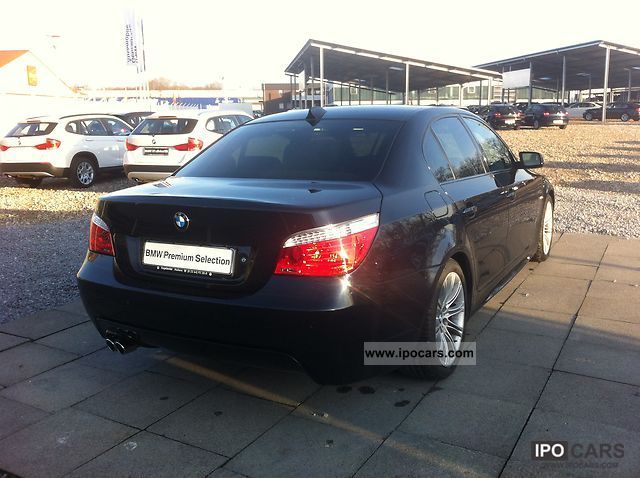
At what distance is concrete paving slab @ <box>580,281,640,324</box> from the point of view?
438cm

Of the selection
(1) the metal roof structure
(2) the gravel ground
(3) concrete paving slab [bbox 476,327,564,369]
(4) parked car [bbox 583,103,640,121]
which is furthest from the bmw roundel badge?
(4) parked car [bbox 583,103,640,121]

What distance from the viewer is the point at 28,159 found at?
12.5m

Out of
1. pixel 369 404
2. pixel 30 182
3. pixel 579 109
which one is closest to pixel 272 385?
pixel 369 404

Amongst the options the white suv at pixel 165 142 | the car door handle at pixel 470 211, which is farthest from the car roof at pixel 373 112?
the white suv at pixel 165 142

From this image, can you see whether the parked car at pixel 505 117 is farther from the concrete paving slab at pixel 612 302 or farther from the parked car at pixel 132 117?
the concrete paving slab at pixel 612 302

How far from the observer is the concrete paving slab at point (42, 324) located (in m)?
4.31

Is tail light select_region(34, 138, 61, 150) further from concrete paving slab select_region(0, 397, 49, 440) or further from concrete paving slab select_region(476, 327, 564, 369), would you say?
concrete paving slab select_region(476, 327, 564, 369)

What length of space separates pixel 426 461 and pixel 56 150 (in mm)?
12004

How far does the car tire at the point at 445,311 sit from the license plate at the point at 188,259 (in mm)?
1116

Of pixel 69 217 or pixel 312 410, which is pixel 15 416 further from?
pixel 69 217

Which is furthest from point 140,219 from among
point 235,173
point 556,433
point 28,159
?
point 28,159

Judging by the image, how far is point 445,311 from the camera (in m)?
3.40

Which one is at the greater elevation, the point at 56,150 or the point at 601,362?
the point at 56,150

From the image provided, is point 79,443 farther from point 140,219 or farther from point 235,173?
point 235,173
